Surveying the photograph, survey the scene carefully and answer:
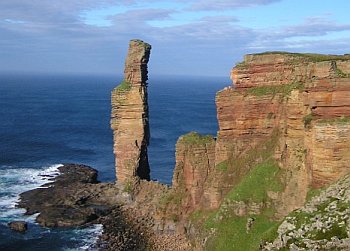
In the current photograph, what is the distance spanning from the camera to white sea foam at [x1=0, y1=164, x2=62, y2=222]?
239ft

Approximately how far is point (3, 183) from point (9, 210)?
571 inches

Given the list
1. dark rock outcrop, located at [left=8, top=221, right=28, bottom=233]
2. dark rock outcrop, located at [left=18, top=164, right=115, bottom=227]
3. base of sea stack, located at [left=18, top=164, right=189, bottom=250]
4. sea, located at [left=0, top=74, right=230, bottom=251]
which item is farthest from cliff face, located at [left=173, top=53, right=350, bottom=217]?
dark rock outcrop, located at [left=8, top=221, right=28, bottom=233]

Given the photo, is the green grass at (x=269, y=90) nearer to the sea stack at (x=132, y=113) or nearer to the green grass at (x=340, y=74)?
the green grass at (x=340, y=74)

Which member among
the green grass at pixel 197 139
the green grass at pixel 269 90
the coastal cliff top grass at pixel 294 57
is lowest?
the green grass at pixel 197 139

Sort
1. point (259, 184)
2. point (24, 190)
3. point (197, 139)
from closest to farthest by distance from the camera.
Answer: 1. point (259, 184)
2. point (197, 139)
3. point (24, 190)

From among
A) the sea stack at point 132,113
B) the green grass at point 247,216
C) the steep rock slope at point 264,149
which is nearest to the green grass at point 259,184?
the green grass at point 247,216

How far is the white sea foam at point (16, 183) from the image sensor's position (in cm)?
7275

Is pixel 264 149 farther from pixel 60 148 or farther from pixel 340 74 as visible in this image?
pixel 60 148

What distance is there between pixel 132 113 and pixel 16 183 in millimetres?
25673

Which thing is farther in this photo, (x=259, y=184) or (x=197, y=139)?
(x=197, y=139)

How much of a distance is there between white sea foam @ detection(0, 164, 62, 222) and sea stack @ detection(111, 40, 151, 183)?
55.7 feet

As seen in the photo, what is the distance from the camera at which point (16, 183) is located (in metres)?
87.8

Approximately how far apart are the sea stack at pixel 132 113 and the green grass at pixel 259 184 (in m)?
27.8

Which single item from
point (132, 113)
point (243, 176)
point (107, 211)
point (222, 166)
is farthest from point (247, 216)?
point (132, 113)
